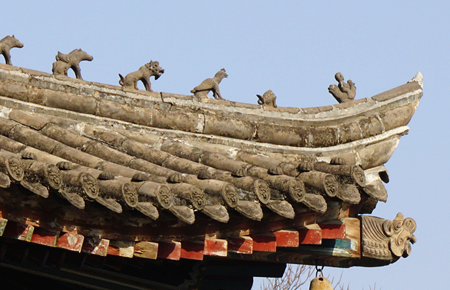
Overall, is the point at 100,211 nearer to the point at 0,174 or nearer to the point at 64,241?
the point at 64,241

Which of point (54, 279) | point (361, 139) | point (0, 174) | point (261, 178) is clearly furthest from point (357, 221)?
point (0, 174)

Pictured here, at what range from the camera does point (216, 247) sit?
560 cm

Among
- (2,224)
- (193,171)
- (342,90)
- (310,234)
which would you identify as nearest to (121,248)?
(2,224)

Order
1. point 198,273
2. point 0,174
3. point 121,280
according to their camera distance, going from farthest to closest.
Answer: point 198,273 < point 121,280 < point 0,174

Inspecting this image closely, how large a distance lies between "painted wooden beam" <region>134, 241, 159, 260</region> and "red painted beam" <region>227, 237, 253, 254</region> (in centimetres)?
59

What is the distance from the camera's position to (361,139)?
7.53 meters

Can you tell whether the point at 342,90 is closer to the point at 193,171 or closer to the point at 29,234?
the point at 193,171

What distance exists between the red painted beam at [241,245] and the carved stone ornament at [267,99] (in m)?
2.11

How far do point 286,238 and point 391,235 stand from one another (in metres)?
1.39

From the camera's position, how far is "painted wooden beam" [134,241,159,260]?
5.40m

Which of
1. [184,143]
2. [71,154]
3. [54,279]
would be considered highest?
[184,143]

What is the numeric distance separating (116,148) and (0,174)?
2.15m

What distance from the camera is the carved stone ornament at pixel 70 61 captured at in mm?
7180

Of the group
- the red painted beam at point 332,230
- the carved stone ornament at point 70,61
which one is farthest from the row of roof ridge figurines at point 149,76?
the red painted beam at point 332,230
